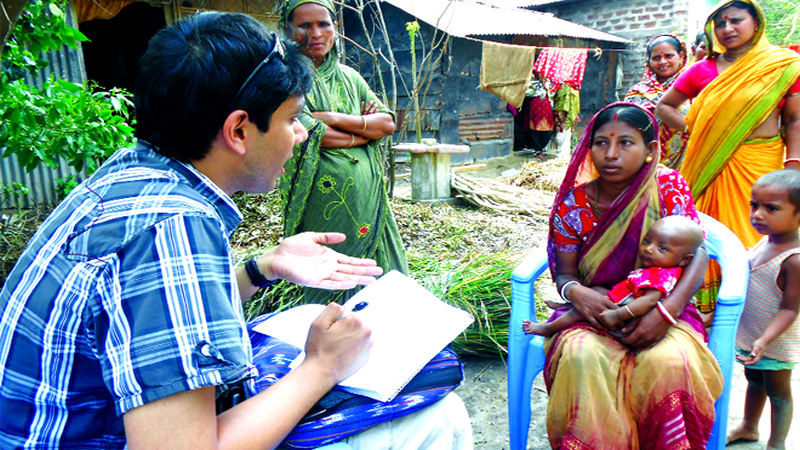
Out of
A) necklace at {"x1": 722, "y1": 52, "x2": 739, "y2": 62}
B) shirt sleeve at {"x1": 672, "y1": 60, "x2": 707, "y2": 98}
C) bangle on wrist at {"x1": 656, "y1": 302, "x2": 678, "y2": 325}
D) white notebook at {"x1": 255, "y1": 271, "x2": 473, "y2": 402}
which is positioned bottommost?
bangle on wrist at {"x1": 656, "y1": 302, "x2": 678, "y2": 325}

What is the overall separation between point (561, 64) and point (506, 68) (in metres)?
1.46

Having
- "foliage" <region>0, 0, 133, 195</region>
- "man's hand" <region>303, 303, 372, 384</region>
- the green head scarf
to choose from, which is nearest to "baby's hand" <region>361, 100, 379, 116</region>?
the green head scarf

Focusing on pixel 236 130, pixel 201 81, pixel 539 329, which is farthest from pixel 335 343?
pixel 539 329

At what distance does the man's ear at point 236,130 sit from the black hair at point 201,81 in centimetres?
1

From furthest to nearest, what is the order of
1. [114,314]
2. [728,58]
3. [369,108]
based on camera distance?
[728,58], [369,108], [114,314]

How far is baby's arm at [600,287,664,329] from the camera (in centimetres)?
173

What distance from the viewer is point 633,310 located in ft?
5.69

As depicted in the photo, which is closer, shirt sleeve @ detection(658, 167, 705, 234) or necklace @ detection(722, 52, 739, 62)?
shirt sleeve @ detection(658, 167, 705, 234)

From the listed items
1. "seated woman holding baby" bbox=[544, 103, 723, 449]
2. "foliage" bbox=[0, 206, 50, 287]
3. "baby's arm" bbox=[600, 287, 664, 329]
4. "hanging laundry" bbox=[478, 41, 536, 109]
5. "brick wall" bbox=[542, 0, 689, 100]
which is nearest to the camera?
"seated woman holding baby" bbox=[544, 103, 723, 449]

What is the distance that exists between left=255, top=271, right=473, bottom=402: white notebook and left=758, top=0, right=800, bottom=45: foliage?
10003 mm

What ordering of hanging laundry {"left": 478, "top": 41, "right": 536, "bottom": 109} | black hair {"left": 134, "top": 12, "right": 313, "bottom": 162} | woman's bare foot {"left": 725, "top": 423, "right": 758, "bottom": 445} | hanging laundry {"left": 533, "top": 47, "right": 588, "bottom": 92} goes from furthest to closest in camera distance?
hanging laundry {"left": 533, "top": 47, "right": 588, "bottom": 92} < hanging laundry {"left": 478, "top": 41, "right": 536, "bottom": 109} < woman's bare foot {"left": 725, "top": 423, "right": 758, "bottom": 445} < black hair {"left": 134, "top": 12, "right": 313, "bottom": 162}

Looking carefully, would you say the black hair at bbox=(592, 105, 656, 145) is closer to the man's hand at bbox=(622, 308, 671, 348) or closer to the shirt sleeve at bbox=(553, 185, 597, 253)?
the shirt sleeve at bbox=(553, 185, 597, 253)

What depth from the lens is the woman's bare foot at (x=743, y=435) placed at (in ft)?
7.09

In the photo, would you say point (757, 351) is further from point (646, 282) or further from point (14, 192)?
point (14, 192)
